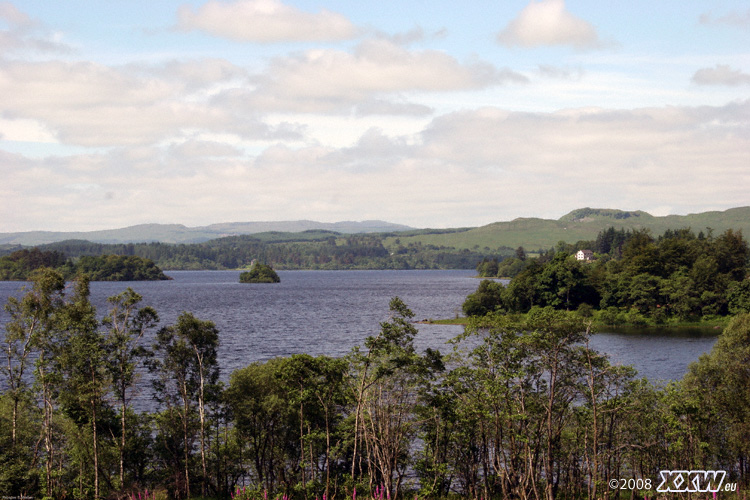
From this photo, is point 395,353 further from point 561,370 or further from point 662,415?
point 662,415

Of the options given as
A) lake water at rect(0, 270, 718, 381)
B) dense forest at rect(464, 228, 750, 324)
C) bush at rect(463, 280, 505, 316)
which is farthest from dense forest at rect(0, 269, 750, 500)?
bush at rect(463, 280, 505, 316)

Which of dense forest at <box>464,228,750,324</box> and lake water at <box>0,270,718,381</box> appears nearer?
lake water at <box>0,270,718,381</box>

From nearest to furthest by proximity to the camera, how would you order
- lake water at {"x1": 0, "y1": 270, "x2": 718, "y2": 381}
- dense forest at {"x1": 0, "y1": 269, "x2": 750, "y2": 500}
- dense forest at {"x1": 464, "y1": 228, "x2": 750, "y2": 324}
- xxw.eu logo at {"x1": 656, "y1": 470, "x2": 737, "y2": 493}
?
xxw.eu logo at {"x1": 656, "y1": 470, "x2": 737, "y2": 493}
dense forest at {"x1": 0, "y1": 269, "x2": 750, "y2": 500}
lake water at {"x1": 0, "y1": 270, "x2": 718, "y2": 381}
dense forest at {"x1": 464, "y1": 228, "x2": 750, "y2": 324}

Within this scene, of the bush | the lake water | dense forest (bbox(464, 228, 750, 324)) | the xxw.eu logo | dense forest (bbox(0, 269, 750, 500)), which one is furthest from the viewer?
the bush

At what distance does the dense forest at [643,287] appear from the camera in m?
139

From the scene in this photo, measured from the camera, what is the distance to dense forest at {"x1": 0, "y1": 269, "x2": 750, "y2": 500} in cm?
3709

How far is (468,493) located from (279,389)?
14.5 metres

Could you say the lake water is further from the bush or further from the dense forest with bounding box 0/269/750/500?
the dense forest with bounding box 0/269/750/500

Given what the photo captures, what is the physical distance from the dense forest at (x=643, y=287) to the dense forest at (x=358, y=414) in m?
100

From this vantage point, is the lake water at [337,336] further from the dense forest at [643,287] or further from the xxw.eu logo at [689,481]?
the xxw.eu logo at [689,481]

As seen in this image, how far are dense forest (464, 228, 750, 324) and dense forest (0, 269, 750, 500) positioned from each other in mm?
100068

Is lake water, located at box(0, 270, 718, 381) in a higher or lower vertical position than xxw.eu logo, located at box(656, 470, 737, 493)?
lower

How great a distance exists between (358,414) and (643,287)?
12324 cm

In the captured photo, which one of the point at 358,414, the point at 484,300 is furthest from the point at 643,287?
the point at 358,414
